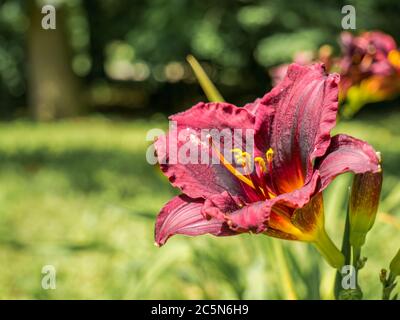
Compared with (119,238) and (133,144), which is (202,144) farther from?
(133,144)

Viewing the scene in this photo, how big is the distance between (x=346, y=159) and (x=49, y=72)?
7403mm

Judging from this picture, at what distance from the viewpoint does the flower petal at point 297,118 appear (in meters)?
0.90

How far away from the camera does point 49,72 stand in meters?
7.87

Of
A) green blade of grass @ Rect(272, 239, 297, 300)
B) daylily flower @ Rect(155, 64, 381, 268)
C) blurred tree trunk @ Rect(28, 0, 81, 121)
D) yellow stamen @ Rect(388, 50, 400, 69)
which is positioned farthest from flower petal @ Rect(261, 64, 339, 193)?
blurred tree trunk @ Rect(28, 0, 81, 121)

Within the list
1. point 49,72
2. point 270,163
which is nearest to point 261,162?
point 270,163

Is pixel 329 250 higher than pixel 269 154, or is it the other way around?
pixel 269 154

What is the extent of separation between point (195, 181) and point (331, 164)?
0.65 feet

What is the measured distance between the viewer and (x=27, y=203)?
3.81 m

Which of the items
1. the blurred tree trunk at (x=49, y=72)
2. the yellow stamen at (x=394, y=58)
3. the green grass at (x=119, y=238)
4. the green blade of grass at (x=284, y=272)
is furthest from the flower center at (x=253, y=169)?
the blurred tree trunk at (x=49, y=72)

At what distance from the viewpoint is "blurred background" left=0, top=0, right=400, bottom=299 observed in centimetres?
186

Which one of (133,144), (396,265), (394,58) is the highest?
(133,144)

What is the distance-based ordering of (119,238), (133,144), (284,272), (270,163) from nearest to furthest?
1. (270,163)
2. (284,272)
3. (119,238)
4. (133,144)

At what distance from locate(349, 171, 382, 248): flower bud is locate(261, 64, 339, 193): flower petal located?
74 millimetres

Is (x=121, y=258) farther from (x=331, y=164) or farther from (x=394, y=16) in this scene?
(x=394, y=16)
